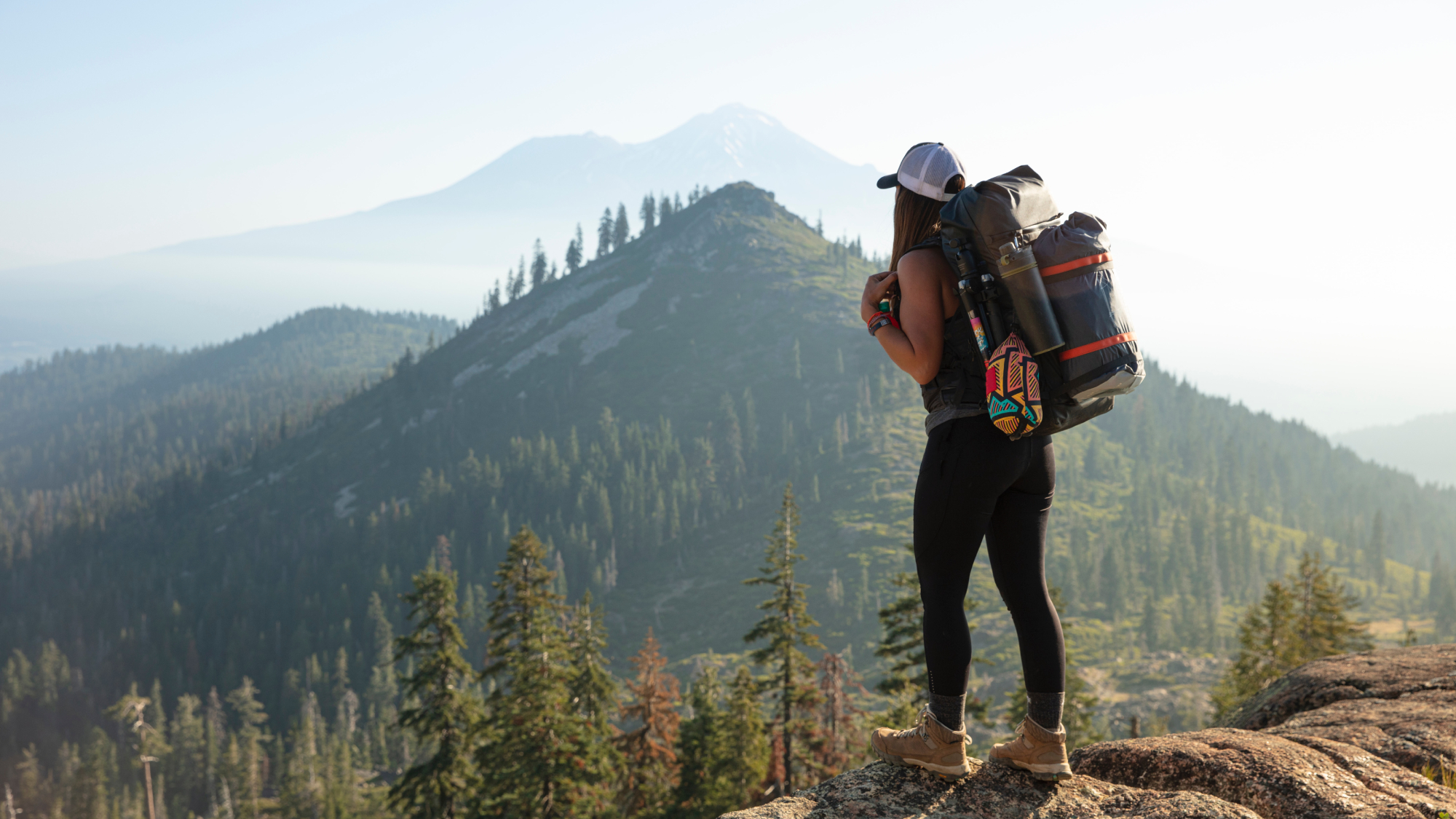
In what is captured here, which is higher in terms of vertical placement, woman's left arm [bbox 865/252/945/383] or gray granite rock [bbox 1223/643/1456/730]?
woman's left arm [bbox 865/252/945/383]

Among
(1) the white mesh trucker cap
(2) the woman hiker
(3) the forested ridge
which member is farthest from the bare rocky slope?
(3) the forested ridge

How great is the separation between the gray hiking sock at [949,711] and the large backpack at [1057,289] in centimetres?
161

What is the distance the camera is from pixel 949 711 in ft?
14.1

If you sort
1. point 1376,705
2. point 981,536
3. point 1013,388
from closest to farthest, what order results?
point 1013,388
point 981,536
point 1376,705

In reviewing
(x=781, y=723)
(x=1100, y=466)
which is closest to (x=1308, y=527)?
(x=1100, y=466)

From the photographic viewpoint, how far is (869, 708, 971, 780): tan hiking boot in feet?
14.3

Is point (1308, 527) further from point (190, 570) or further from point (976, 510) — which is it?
point (190, 570)

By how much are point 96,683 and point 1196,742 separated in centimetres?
19214

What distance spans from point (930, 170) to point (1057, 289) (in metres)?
0.88

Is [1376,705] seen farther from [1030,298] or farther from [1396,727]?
[1030,298]

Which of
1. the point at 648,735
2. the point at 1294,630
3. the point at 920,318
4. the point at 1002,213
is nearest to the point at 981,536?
the point at 920,318

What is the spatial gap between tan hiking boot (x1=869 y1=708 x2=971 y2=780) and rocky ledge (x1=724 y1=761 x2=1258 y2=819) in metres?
0.09

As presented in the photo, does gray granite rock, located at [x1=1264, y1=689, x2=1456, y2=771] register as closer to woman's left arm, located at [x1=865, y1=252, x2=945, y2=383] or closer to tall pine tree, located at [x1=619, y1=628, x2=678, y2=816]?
woman's left arm, located at [x1=865, y1=252, x2=945, y2=383]

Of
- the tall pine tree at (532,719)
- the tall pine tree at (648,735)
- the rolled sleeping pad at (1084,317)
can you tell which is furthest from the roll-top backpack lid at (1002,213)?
the tall pine tree at (648,735)
